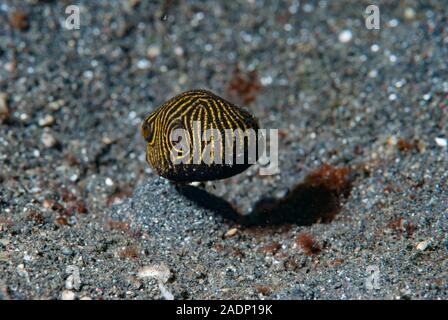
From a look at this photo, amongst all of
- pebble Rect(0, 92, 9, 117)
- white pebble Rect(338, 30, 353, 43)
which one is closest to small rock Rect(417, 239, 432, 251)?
white pebble Rect(338, 30, 353, 43)

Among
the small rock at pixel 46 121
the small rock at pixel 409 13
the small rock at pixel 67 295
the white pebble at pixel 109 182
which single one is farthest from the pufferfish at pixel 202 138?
the small rock at pixel 409 13

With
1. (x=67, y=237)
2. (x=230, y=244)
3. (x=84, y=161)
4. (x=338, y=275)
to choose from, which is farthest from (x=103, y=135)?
(x=338, y=275)

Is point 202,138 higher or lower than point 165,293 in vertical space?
higher

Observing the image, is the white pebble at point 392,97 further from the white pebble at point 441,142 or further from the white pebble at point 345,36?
the white pebble at point 345,36

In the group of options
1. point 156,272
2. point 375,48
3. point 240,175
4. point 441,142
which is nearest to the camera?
point 156,272

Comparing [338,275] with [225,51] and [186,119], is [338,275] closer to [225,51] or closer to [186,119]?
[186,119]

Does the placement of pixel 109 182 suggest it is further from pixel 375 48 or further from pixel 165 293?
pixel 375 48

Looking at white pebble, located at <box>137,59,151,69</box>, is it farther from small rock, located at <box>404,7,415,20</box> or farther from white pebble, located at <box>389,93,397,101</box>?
small rock, located at <box>404,7,415,20</box>

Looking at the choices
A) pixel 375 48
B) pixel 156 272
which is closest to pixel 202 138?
pixel 156 272
